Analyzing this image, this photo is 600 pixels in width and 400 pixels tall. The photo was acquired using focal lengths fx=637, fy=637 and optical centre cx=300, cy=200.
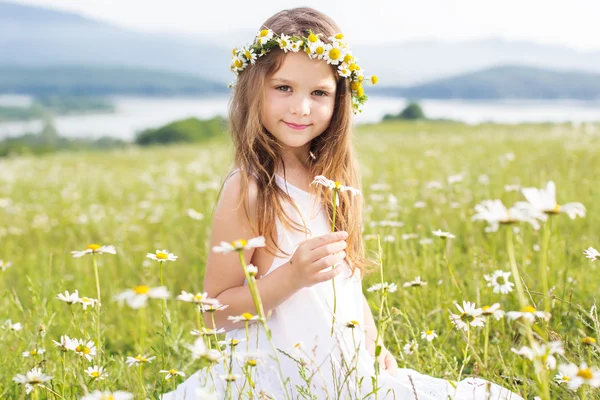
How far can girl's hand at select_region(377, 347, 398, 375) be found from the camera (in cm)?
235

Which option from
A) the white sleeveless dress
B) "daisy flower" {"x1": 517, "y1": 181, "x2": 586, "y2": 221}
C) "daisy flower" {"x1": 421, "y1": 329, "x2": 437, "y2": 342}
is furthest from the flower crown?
"daisy flower" {"x1": 517, "y1": 181, "x2": 586, "y2": 221}

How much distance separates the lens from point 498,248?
388cm

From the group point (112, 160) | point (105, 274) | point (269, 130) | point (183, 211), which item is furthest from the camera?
point (112, 160)

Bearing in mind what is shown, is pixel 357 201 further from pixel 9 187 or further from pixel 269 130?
pixel 9 187

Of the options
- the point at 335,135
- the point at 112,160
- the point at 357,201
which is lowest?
the point at 112,160

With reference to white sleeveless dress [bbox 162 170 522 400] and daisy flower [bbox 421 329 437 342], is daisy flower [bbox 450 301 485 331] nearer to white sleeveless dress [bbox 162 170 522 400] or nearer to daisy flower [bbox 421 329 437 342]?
daisy flower [bbox 421 329 437 342]

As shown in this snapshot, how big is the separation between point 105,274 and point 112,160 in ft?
32.8

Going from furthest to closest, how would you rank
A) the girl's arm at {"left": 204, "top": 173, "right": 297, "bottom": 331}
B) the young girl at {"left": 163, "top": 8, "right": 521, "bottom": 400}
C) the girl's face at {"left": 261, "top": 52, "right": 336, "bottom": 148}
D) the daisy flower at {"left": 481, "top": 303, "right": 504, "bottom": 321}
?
the girl's face at {"left": 261, "top": 52, "right": 336, "bottom": 148} → the girl's arm at {"left": 204, "top": 173, "right": 297, "bottom": 331} → the young girl at {"left": 163, "top": 8, "right": 521, "bottom": 400} → the daisy flower at {"left": 481, "top": 303, "right": 504, "bottom": 321}

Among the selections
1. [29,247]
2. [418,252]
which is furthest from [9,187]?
[418,252]

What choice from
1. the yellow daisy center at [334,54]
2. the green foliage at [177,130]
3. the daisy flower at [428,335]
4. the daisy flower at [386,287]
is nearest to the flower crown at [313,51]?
the yellow daisy center at [334,54]

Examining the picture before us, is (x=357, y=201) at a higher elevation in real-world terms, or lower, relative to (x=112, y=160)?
higher

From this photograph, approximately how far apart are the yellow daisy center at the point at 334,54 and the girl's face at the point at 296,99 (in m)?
0.04

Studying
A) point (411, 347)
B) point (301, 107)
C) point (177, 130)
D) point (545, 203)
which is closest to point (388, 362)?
point (411, 347)

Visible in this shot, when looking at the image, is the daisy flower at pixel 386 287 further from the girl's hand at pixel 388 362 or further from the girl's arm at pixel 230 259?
the girl's arm at pixel 230 259
